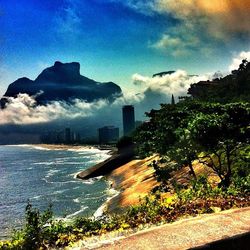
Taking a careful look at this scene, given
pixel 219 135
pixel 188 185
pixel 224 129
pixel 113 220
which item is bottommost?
pixel 188 185

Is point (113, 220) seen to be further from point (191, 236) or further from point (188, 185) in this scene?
point (188, 185)

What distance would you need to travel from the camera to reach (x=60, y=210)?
40.6 meters

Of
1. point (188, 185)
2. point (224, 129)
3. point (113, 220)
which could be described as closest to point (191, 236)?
point (113, 220)

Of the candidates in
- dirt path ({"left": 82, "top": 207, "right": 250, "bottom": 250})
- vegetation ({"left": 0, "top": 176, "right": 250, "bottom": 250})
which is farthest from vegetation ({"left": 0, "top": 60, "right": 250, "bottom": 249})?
dirt path ({"left": 82, "top": 207, "right": 250, "bottom": 250})

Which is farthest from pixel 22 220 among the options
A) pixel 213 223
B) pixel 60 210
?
pixel 213 223

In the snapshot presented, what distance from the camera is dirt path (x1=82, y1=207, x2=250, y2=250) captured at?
6.42 m

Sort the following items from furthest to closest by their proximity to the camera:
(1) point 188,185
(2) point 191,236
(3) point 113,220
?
(1) point 188,185 → (3) point 113,220 → (2) point 191,236

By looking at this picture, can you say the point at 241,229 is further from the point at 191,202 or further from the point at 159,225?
the point at 191,202

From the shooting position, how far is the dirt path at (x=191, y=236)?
6.42m

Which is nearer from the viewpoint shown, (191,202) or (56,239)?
(56,239)

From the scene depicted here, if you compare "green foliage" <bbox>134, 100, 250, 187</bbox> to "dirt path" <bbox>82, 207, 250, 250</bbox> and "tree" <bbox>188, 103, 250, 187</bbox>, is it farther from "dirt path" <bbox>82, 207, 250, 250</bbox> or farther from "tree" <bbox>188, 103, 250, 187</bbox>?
"dirt path" <bbox>82, 207, 250, 250</bbox>

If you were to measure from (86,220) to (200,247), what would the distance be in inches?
124

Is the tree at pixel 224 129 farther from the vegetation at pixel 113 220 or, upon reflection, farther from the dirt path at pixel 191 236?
the dirt path at pixel 191 236

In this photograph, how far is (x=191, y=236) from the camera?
21.9 feet
